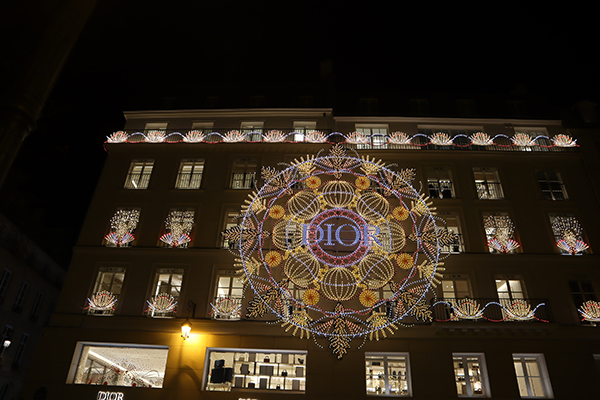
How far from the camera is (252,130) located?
28.3 meters

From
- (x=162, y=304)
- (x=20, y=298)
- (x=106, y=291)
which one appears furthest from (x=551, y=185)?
(x=20, y=298)

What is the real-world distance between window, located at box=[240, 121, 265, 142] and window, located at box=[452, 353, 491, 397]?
1744 centimetres

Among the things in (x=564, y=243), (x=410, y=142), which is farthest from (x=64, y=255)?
(x=564, y=243)

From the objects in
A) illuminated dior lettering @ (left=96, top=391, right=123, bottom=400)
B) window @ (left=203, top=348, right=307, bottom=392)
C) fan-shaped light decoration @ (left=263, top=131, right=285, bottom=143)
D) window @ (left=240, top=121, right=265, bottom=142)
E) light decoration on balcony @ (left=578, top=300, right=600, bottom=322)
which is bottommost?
illuminated dior lettering @ (left=96, top=391, right=123, bottom=400)

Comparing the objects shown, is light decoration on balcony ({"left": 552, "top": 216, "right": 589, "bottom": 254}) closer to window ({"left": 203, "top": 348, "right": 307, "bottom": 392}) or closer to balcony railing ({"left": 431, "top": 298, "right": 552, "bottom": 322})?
balcony railing ({"left": 431, "top": 298, "right": 552, "bottom": 322})

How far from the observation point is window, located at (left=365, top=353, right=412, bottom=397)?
19.0m

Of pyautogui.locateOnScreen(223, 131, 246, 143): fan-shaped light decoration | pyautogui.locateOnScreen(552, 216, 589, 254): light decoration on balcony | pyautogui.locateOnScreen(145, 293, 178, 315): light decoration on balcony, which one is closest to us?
pyautogui.locateOnScreen(145, 293, 178, 315): light decoration on balcony

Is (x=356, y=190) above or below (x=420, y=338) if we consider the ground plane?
above

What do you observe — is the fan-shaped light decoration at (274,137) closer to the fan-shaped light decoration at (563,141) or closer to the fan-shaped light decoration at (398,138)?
the fan-shaped light decoration at (398,138)

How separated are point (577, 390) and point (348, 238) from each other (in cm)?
1225

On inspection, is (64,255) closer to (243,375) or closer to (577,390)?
(243,375)

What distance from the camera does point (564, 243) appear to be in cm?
2280

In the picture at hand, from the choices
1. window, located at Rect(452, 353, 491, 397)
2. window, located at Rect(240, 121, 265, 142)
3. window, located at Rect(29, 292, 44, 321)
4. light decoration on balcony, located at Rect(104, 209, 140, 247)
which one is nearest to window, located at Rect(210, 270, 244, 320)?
light decoration on balcony, located at Rect(104, 209, 140, 247)

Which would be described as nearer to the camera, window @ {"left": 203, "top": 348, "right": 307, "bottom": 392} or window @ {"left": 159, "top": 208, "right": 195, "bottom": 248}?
window @ {"left": 203, "top": 348, "right": 307, "bottom": 392}
